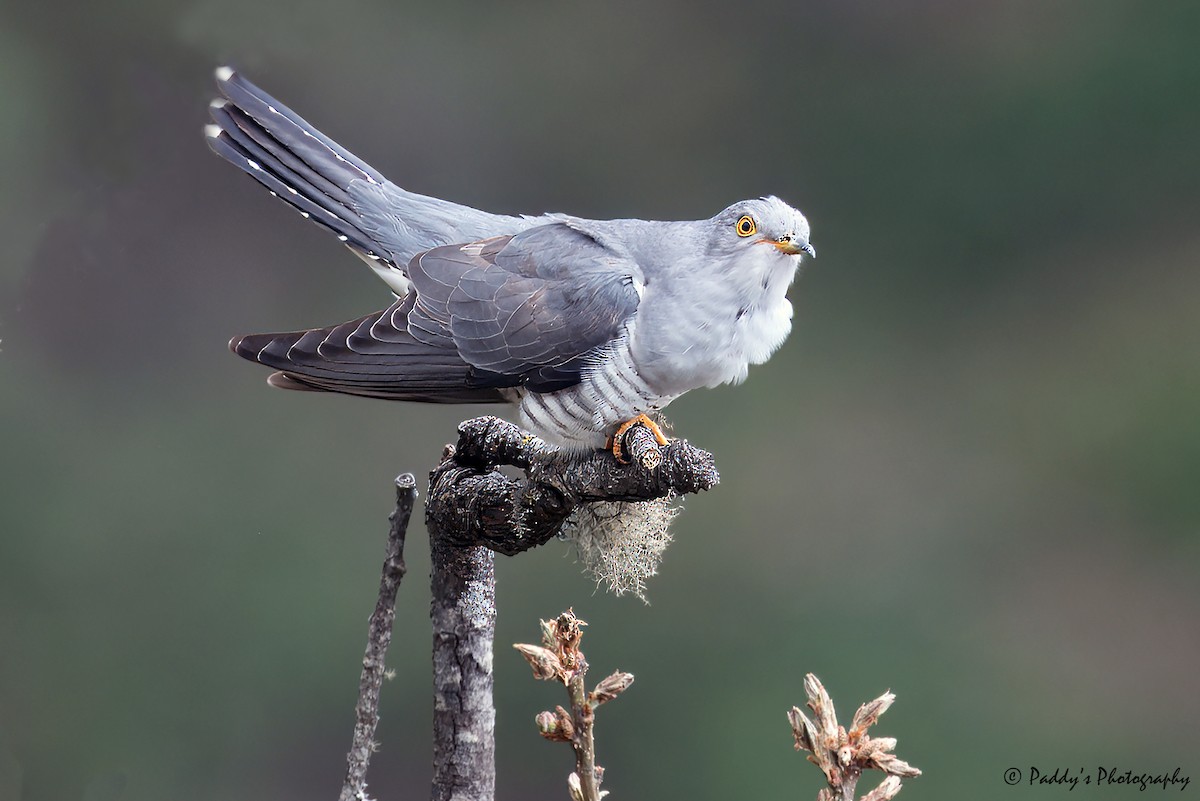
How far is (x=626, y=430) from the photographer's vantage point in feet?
4.42

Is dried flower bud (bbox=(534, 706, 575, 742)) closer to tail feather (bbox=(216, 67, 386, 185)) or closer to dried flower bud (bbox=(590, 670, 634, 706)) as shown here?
dried flower bud (bbox=(590, 670, 634, 706))

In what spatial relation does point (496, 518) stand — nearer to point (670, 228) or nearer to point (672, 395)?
point (672, 395)

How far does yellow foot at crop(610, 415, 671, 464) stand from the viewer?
1.31 meters

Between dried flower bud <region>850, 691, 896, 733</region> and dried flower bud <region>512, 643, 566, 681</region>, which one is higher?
dried flower bud <region>512, 643, 566, 681</region>

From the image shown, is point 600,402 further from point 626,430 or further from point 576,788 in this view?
point 576,788

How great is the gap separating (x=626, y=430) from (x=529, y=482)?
0.44ft

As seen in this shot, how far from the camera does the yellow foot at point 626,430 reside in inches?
51.8

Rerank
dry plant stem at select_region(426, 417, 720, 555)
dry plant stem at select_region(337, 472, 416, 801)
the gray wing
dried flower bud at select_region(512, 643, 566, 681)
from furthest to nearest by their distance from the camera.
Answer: the gray wing, dry plant stem at select_region(337, 472, 416, 801), dry plant stem at select_region(426, 417, 720, 555), dried flower bud at select_region(512, 643, 566, 681)

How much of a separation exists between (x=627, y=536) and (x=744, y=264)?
1.30 feet

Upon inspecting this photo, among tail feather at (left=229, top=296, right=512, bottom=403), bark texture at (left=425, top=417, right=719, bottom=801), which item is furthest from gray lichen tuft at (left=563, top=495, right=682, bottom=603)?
tail feather at (left=229, top=296, right=512, bottom=403)

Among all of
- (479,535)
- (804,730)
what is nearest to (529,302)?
(479,535)

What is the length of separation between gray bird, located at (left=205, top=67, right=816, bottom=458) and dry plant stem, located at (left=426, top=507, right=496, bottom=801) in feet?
0.72

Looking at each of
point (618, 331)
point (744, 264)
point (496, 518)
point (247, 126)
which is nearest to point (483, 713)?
point (496, 518)

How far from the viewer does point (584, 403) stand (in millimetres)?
1384
